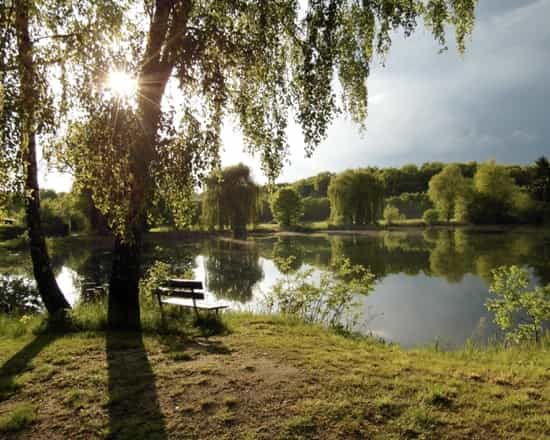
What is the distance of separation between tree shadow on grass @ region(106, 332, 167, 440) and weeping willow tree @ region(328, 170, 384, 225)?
4854cm

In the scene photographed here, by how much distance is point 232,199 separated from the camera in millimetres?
34844

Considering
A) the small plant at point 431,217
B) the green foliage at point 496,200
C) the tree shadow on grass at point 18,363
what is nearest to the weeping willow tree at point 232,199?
the tree shadow on grass at point 18,363

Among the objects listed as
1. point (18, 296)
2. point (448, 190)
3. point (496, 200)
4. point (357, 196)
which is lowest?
point (18, 296)

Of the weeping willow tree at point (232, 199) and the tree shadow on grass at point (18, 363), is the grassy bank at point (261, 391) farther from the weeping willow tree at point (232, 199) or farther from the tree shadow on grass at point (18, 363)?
the weeping willow tree at point (232, 199)

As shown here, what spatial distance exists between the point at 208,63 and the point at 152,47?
44.1 inches

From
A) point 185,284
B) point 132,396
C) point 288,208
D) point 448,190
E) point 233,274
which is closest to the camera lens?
point 132,396

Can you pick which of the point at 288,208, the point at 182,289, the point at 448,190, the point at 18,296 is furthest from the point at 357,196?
the point at 182,289

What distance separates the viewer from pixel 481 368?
4887 mm

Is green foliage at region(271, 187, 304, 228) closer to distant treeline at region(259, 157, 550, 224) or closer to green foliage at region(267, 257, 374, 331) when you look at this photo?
distant treeline at region(259, 157, 550, 224)

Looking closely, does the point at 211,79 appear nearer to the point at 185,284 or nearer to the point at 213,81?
the point at 213,81

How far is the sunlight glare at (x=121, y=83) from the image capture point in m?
4.46

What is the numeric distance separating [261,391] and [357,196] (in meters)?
50.3

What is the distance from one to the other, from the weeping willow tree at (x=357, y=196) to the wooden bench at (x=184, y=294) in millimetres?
46090

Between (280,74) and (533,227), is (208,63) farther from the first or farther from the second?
(533,227)
